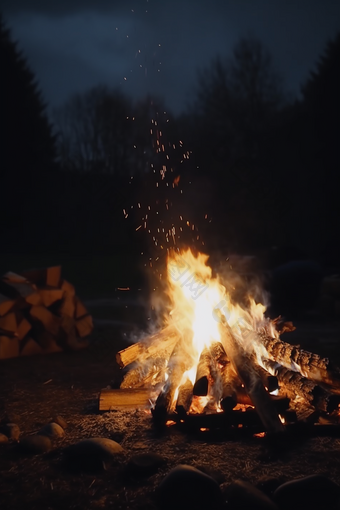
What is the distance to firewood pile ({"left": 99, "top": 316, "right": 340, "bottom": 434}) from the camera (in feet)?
11.9

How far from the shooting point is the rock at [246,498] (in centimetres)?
258

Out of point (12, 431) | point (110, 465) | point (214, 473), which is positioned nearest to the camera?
point (214, 473)

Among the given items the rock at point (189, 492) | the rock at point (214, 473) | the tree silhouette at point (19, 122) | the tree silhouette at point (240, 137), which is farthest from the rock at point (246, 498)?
the tree silhouette at point (19, 122)

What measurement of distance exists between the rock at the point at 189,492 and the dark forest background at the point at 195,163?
1142 cm

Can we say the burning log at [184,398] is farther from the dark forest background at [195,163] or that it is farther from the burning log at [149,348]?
the dark forest background at [195,163]

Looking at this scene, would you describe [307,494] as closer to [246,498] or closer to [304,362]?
[246,498]

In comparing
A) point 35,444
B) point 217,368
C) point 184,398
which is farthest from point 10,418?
point 217,368

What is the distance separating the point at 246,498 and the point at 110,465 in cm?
88

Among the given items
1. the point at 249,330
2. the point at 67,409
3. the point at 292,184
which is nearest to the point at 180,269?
the point at 249,330

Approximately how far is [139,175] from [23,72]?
7618 mm

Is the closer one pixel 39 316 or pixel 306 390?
pixel 306 390

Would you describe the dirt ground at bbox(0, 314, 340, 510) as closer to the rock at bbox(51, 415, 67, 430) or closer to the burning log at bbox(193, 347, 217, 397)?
the rock at bbox(51, 415, 67, 430)

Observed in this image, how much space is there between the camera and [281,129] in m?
21.5

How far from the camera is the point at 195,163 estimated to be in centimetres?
2017
